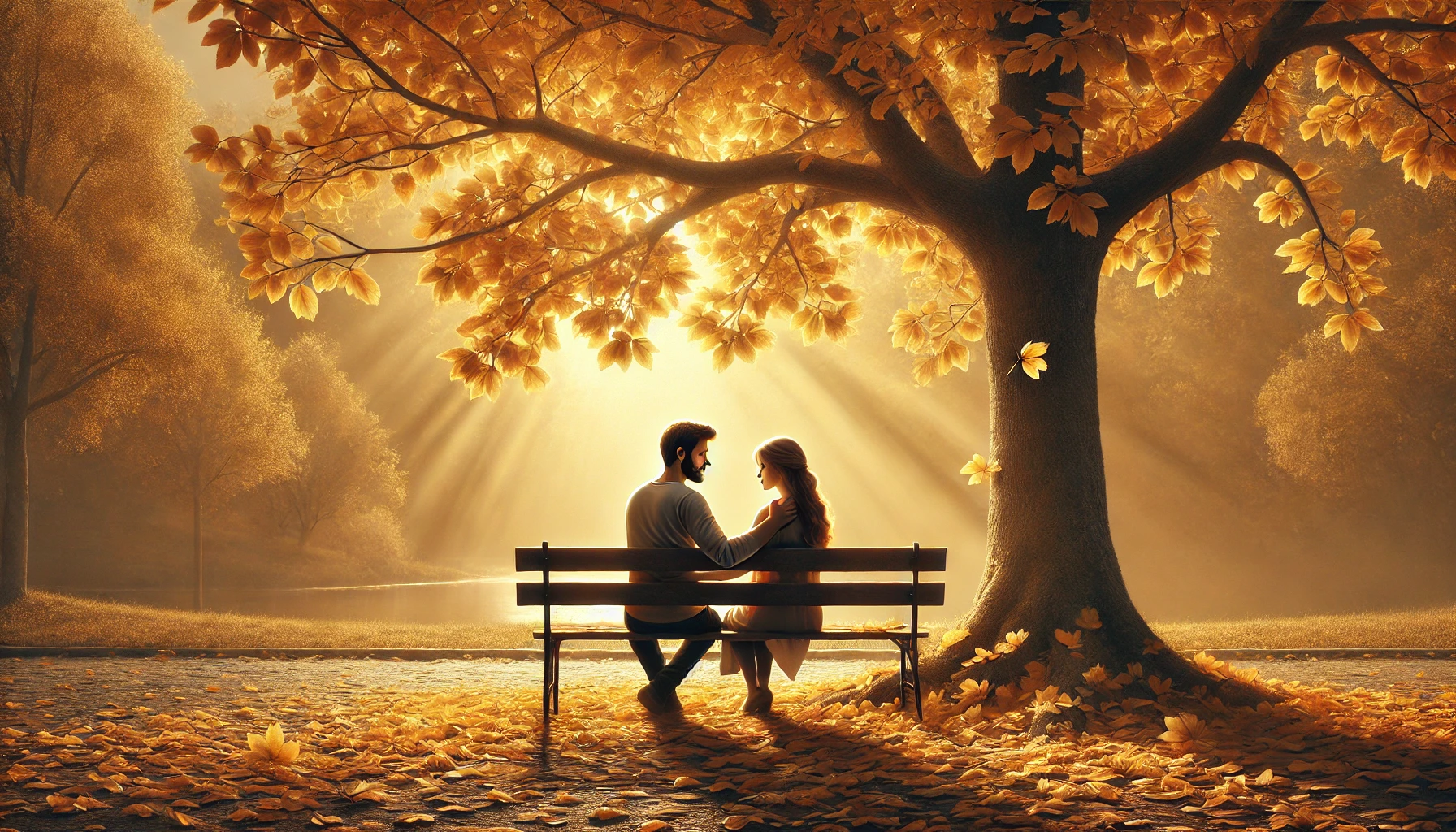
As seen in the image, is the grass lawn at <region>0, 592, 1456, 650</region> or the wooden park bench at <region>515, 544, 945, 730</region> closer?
the wooden park bench at <region>515, 544, 945, 730</region>

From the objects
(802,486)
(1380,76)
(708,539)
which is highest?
(1380,76)

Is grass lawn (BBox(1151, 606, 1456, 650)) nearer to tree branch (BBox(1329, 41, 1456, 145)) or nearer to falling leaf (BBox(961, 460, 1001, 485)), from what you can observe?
falling leaf (BBox(961, 460, 1001, 485))

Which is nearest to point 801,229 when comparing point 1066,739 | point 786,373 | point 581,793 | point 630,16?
point 630,16

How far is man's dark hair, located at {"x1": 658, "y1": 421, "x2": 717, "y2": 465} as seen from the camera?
238 inches

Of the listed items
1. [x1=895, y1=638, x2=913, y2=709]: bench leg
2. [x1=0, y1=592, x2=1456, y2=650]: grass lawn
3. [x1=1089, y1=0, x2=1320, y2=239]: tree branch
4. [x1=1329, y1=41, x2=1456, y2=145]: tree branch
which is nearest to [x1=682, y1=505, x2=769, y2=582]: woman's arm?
[x1=895, y1=638, x2=913, y2=709]: bench leg

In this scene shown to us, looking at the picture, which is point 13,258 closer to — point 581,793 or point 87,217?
point 87,217

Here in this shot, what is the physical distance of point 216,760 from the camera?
5.07 meters

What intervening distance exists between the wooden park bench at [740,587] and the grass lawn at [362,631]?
4.93 metres

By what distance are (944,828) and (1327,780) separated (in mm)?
1922

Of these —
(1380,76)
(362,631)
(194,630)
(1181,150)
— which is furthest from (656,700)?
(194,630)

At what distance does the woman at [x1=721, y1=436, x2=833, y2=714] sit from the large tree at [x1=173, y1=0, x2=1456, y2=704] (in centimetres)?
94

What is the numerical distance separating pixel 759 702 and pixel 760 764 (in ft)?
4.37

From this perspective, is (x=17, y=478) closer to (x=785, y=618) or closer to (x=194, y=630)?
(x=194, y=630)

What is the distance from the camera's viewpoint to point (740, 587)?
5754 mm
